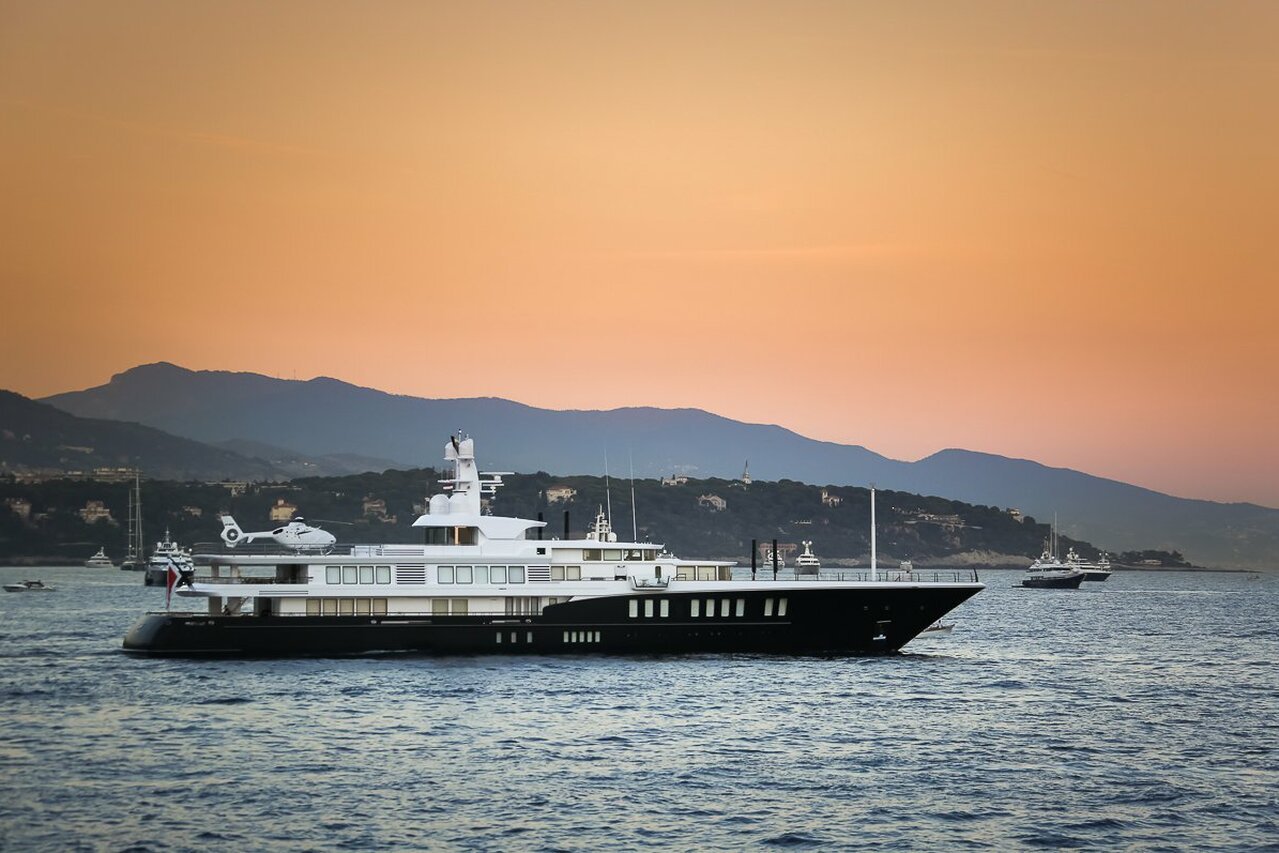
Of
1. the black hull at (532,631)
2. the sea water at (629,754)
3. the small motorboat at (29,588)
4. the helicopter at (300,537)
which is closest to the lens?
the sea water at (629,754)

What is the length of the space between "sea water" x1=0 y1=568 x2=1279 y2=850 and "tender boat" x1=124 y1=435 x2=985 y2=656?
1.21 meters

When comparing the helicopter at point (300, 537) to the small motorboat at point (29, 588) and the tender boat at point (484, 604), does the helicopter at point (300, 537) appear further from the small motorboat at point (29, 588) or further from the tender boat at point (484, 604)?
the small motorboat at point (29, 588)

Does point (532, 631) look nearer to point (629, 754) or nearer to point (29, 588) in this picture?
point (629, 754)

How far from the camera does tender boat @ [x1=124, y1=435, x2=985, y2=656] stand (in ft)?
209

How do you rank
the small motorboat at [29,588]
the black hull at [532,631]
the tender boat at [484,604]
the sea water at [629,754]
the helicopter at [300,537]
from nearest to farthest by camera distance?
the sea water at [629,754], the black hull at [532,631], the tender boat at [484,604], the helicopter at [300,537], the small motorboat at [29,588]

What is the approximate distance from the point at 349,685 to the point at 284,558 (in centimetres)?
992

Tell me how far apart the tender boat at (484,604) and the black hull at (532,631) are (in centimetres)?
5

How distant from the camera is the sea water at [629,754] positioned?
33531mm

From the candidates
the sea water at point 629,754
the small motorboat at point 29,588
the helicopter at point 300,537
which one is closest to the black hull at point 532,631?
the sea water at point 629,754

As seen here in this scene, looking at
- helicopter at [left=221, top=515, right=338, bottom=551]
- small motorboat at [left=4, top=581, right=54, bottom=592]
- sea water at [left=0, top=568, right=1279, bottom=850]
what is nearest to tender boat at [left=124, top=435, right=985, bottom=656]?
helicopter at [left=221, top=515, right=338, bottom=551]

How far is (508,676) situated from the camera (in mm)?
58750

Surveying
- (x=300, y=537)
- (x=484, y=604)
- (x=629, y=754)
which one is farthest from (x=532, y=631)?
(x=629, y=754)

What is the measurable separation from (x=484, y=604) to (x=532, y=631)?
2.50 metres

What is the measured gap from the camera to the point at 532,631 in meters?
64.4
